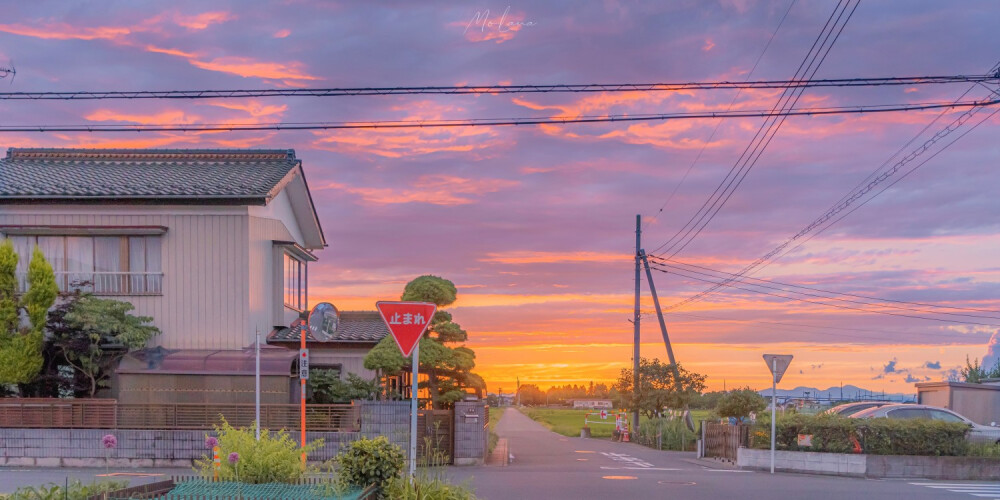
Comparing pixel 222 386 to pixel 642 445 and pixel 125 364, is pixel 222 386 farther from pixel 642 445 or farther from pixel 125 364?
pixel 642 445

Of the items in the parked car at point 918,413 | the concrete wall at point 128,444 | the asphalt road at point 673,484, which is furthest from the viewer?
the parked car at point 918,413

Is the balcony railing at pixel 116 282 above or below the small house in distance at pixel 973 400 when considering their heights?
above

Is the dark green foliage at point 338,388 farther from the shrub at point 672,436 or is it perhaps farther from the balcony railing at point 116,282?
the shrub at point 672,436

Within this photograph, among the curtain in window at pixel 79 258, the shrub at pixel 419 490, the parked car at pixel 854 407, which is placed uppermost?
the curtain in window at pixel 79 258

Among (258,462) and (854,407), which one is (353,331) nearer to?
(258,462)

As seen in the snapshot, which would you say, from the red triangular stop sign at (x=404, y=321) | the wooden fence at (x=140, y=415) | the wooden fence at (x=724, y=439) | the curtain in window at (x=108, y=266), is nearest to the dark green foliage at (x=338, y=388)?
the wooden fence at (x=140, y=415)

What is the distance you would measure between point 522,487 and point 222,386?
33.5 ft

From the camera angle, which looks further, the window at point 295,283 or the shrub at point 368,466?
the window at point 295,283

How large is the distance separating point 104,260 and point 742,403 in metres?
22.6

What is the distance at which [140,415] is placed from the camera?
78.9 ft

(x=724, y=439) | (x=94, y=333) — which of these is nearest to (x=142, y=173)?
(x=94, y=333)

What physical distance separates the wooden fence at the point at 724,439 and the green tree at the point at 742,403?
3.16 meters

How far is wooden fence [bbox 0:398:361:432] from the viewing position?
23.6 meters

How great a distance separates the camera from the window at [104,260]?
26.6m
